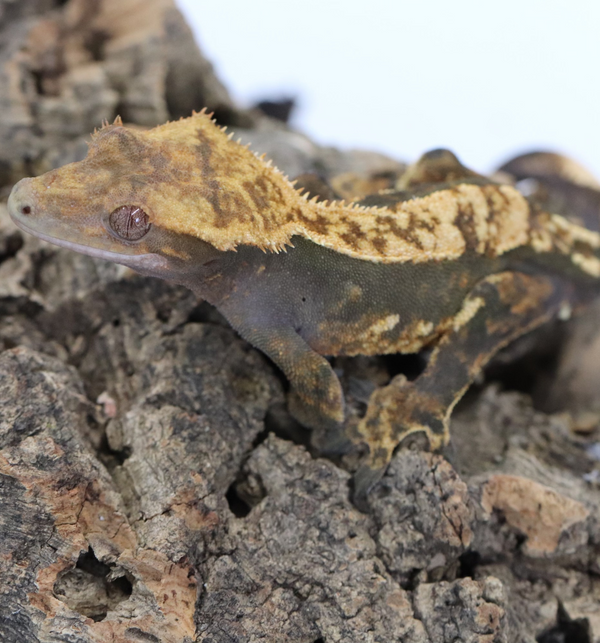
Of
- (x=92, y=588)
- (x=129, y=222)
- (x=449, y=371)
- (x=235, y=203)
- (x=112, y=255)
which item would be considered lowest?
(x=92, y=588)

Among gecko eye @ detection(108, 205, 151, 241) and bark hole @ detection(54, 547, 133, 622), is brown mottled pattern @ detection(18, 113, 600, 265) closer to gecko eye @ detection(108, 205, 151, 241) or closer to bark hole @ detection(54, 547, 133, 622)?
gecko eye @ detection(108, 205, 151, 241)

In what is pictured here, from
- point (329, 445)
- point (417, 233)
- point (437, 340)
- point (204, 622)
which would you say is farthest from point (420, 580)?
point (417, 233)

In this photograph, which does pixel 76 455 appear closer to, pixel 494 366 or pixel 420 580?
pixel 420 580

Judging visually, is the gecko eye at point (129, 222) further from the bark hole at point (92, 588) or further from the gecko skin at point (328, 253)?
the bark hole at point (92, 588)

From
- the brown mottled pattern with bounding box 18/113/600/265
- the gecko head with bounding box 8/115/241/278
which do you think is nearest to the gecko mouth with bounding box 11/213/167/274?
the gecko head with bounding box 8/115/241/278

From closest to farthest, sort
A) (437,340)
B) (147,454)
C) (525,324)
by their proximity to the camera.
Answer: (147,454)
(437,340)
(525,324)

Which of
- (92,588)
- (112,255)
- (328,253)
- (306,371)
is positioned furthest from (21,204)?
(92,588)

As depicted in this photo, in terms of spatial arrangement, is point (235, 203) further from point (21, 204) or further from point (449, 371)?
point (449, 371)
